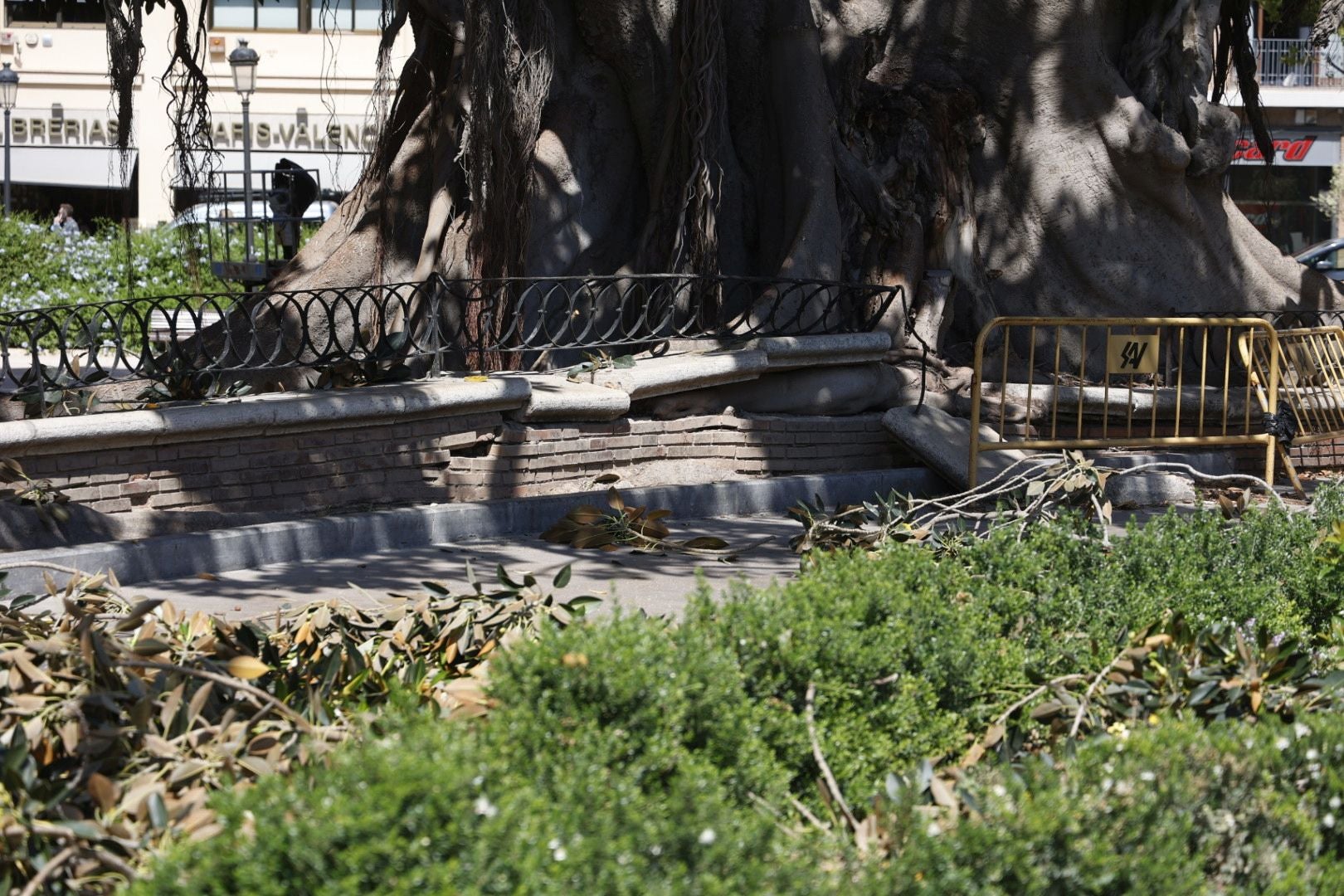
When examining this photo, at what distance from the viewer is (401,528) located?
8242mm

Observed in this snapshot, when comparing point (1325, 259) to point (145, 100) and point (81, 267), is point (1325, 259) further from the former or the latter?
point (145, 100)

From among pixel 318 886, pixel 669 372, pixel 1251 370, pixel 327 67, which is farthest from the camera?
pixel 327 67

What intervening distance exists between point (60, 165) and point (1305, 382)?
3429 centimetres

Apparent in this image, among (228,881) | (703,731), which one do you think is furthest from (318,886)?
(703,731)

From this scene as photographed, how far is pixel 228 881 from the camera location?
2416 mm

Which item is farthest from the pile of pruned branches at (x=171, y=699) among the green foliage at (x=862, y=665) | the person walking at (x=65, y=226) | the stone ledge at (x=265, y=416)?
the person walking at (x=65, y=226)

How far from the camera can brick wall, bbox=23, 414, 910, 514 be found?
7.78m

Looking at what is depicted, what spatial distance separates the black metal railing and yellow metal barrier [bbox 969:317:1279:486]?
4.25 ft

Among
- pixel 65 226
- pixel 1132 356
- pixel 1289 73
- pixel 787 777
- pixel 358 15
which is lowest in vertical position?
pixel 787 777

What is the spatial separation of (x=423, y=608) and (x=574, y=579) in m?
3.14

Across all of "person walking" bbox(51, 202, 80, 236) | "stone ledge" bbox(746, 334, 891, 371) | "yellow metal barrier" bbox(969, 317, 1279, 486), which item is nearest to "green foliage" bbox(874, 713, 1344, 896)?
"yellow metal barrier" bbox(969, 317, 1279, 486)

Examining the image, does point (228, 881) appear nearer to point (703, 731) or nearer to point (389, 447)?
point (703, 731)

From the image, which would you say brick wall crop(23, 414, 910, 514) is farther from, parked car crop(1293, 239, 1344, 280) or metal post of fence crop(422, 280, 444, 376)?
parked car crop(1293, 239, 1344, 280)

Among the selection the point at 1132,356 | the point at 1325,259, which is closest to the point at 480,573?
the point at 1132,356
